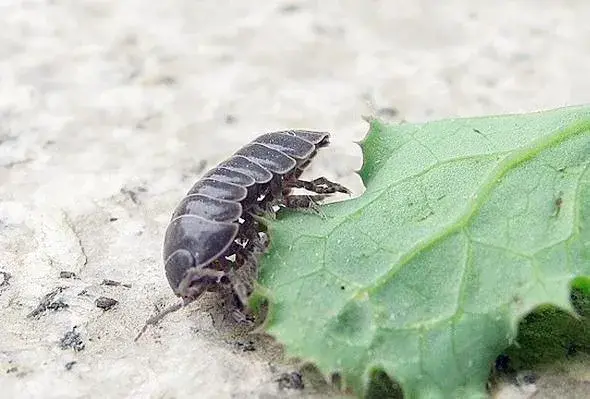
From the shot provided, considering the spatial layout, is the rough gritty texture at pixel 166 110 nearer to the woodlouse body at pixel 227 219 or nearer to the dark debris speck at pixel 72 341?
the dark debris speck at pixel 72 341

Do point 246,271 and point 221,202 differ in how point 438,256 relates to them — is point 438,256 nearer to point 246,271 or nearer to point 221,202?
point 246,271

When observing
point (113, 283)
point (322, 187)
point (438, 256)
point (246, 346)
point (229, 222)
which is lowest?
point (113, 283)

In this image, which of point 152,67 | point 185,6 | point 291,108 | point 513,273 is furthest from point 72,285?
point 185,6

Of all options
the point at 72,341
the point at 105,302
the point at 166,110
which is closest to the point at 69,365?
the point at 72,341

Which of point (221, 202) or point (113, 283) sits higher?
point (221, 202)

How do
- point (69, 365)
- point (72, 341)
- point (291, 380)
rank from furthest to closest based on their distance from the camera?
point (72, 341) → point (69, 365) → point (291, 380)

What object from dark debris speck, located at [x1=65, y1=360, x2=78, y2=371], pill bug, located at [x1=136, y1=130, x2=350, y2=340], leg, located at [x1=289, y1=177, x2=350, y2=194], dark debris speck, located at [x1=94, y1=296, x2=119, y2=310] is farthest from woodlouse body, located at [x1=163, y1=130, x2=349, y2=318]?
dark debris speck, located at [x1=65, y1=360, x2=78, y2=371]

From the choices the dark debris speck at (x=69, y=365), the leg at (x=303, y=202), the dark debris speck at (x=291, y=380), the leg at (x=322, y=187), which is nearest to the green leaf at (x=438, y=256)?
the leg at (x=303, y=202)

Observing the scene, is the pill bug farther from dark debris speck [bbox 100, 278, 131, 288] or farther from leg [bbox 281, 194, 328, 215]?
dark debris speck [bbox 100, 278, 131, 288]
